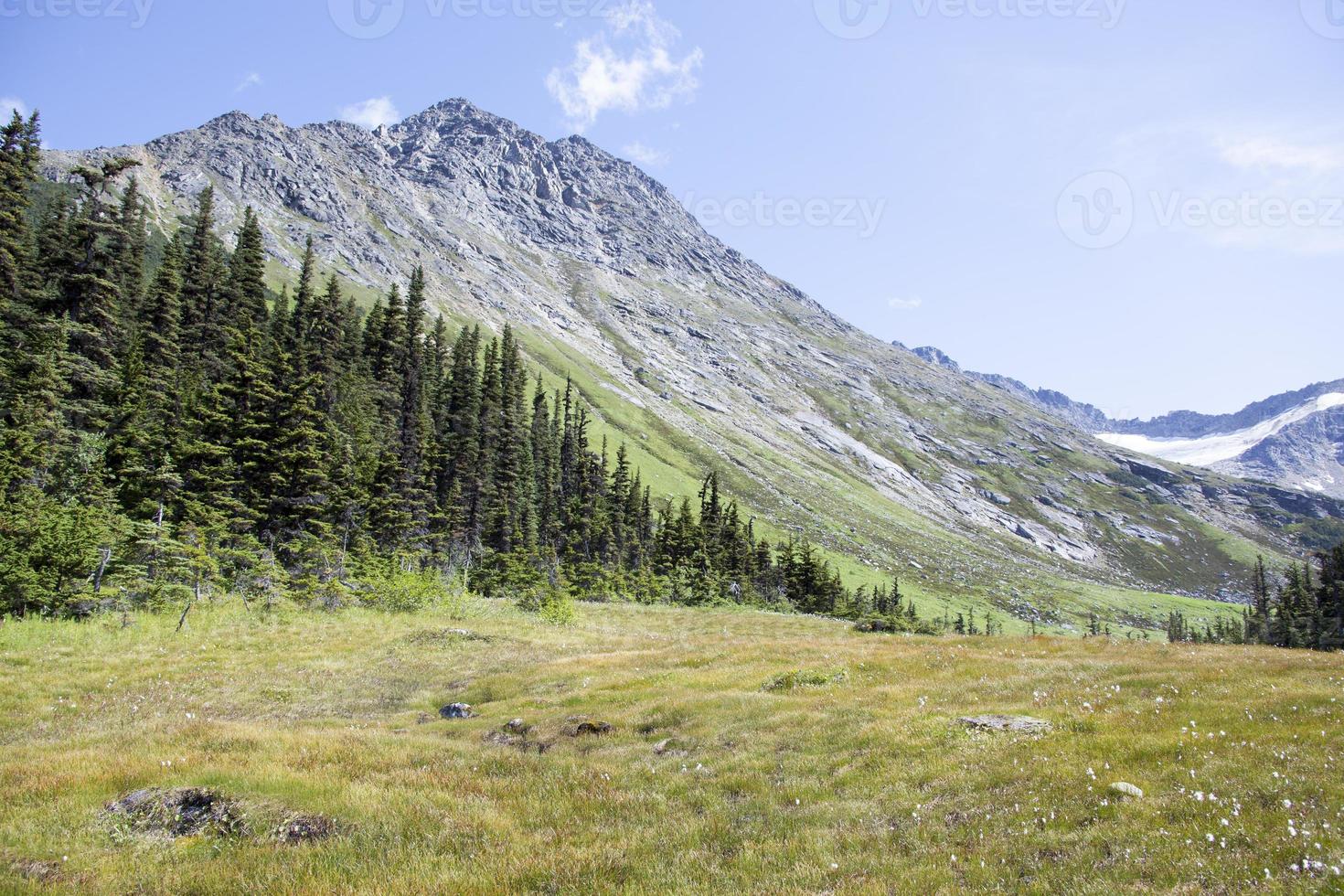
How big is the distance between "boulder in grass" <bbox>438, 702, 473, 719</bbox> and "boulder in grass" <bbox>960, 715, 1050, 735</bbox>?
580 inches

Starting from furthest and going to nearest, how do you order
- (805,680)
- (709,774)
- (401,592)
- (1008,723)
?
1. (401,592)
2. (805,680)
3. (1008,723)
4. (709,774)

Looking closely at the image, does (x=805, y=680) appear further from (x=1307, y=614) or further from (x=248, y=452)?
(x=1307, y=614)

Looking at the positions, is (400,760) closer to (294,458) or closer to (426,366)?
(294,458)

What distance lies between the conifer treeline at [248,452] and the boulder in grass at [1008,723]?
33.4m

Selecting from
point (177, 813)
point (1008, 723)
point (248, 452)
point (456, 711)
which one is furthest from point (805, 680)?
point (248, 452)

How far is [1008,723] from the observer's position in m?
13.6

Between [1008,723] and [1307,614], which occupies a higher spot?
[1008,723]

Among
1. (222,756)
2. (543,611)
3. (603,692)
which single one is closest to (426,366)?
(543,611)

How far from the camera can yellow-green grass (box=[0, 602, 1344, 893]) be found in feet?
25.0

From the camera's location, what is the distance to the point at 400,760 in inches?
515

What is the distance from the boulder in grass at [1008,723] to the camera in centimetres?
1308

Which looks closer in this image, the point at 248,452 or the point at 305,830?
the point at 305,830

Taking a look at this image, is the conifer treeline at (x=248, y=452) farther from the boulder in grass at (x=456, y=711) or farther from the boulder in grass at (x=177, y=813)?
the boulder in grass at (x=177, y=813)

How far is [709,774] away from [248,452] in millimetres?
42888
